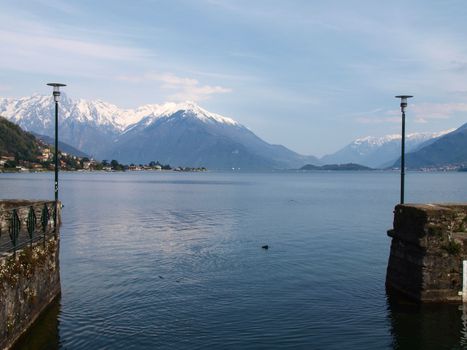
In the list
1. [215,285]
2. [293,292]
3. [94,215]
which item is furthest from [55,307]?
[94,215]

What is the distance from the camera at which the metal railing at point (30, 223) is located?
20.4 m

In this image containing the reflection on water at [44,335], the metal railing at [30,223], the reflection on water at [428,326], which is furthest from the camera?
the metal railing at [30,223]

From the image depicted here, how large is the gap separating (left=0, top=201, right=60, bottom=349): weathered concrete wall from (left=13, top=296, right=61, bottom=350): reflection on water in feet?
0.99

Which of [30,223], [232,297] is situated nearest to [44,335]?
[30,223]

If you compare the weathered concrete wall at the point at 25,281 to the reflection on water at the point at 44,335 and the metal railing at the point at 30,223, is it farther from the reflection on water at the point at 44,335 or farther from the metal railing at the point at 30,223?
the reflection on water at the point at 44,335

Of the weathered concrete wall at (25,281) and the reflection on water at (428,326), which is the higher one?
the weathered concrete wall at (25,281)

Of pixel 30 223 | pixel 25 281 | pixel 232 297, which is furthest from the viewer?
pixel 232 297

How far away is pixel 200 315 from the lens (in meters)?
22.6

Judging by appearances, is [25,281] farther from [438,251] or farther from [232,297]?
[438,251]

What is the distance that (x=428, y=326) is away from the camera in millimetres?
20750

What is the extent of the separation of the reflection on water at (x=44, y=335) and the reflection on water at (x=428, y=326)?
13.9 meters

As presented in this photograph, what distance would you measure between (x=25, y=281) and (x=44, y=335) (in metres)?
2.65

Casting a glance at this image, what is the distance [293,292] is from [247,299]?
2.99 m

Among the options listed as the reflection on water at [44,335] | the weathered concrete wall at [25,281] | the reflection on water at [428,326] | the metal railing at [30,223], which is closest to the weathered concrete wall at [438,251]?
the reflection on water at [428,326]
